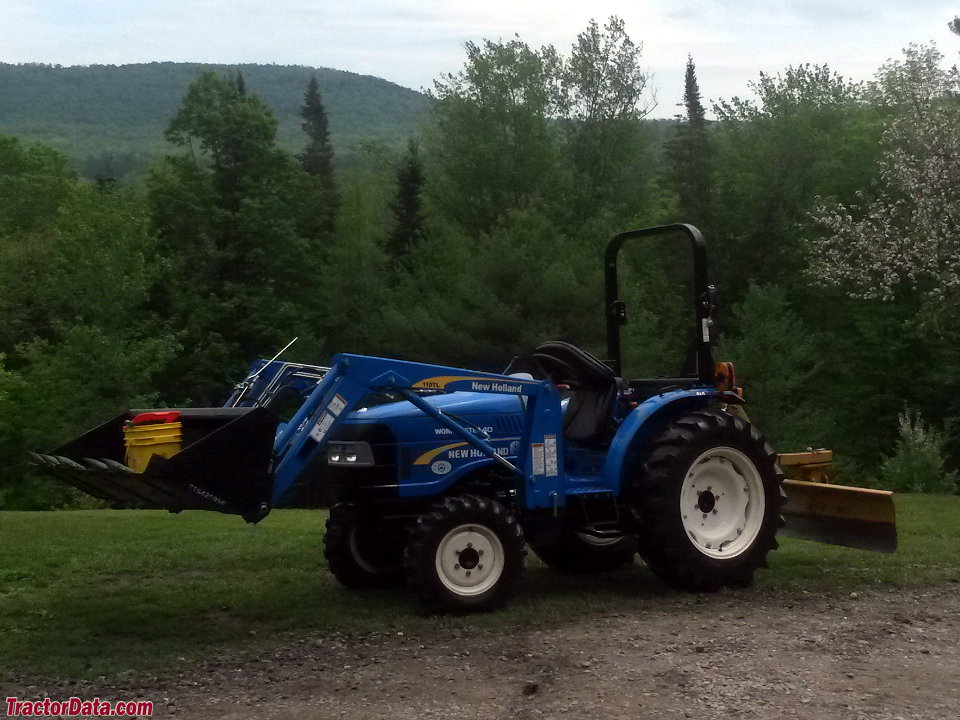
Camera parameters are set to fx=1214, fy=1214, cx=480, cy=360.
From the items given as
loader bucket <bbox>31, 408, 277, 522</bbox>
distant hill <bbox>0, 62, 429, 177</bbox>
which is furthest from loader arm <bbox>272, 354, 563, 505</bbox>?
distant hill <bbox>0, 62, 429, 177</bbox>

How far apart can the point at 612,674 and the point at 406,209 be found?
139 feet

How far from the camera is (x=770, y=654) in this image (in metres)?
6.50

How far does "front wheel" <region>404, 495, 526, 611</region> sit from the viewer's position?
7.42m

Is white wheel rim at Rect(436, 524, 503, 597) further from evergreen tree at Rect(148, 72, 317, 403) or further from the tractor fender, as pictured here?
evergreen tree at Rect(148, 72, 317, 403)

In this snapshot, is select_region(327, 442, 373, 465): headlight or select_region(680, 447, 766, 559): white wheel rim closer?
select_region(327, 442, 373, 465): headlight

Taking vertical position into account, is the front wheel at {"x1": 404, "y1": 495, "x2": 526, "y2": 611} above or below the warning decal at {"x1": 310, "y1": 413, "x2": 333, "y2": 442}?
below

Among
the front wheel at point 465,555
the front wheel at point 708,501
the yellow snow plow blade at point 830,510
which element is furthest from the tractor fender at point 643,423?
the yellow snow plow blade at point 830,510

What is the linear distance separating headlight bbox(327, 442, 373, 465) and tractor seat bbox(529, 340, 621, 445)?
1.44 metres

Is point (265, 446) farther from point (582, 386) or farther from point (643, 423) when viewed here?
point (643, 423)

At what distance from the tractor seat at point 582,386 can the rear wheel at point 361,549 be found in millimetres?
1476

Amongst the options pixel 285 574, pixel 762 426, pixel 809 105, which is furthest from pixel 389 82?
pixel 285 574

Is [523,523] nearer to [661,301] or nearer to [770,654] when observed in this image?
[770,654]

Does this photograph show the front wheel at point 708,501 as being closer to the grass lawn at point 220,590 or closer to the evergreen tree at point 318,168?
the grass lawn at point 220,590

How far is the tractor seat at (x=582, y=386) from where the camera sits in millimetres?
8539
